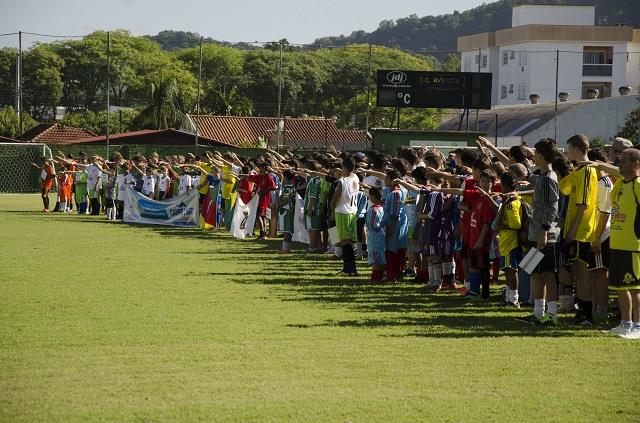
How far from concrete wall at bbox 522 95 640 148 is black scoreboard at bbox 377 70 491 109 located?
10693 millimetres

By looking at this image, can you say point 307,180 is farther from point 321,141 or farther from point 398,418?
point 321,141

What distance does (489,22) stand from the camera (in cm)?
19512

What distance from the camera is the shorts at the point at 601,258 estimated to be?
13297 millimetres

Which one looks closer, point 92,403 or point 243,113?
point 92,403

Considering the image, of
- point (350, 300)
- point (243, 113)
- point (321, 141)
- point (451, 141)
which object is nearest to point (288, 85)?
point (243, 113)

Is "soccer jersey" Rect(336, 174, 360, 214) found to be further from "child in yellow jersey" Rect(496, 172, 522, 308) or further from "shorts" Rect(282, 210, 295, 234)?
"shorts" Rect(282, 210, 295, 234)

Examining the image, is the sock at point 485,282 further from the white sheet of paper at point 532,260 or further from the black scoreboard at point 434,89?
the black scoreboard at point 434,89

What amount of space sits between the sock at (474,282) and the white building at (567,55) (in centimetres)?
8290

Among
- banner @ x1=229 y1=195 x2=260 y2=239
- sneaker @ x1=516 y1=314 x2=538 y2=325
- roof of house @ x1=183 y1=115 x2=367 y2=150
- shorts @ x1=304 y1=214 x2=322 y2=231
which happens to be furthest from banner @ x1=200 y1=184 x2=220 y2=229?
roof of house @ x1=183 y1=115 x2=367 y2=150

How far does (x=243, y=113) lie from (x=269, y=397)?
A: 9307 centimetres

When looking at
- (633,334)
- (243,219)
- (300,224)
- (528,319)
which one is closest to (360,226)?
(300,224)

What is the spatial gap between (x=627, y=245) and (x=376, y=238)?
5726 mm

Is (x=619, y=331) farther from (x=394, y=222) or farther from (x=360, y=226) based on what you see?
(x=360, y=226)

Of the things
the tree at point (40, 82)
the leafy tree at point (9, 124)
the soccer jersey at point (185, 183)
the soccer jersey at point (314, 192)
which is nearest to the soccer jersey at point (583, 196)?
the soccer jersey at point (314, 192)
